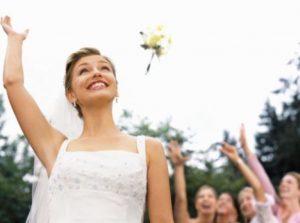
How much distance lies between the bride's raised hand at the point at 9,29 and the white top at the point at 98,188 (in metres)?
0.65

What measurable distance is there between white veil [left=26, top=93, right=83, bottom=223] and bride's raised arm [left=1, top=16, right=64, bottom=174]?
2.17 feet

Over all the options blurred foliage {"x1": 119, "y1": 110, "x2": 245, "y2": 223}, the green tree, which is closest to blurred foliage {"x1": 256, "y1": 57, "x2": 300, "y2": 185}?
blurred foliage {"x1": 119, "y1": 110, "x2": 245, "y2": 223}

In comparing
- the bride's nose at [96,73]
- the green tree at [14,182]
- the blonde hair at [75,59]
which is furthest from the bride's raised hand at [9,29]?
the green tree at [14,182]

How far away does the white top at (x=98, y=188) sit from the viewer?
10.2ft

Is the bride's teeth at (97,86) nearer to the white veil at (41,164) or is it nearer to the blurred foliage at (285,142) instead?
the white veil at (41,164)

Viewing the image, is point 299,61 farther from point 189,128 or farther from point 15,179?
point 189,128

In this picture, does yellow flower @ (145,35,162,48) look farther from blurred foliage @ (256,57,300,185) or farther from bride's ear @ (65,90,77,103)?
blurred foliage @ (256,57,300,185)

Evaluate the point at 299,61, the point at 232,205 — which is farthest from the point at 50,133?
the point at 299,61

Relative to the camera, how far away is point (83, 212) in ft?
10.2

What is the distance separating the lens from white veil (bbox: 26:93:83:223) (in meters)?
3.92

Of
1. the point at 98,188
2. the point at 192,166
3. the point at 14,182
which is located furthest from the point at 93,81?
the point at 192,166

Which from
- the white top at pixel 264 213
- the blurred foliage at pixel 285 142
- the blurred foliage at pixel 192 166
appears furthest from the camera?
the blurred foliage at pixel 285 142

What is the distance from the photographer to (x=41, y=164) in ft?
13.7

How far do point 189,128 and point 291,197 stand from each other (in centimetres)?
2864
